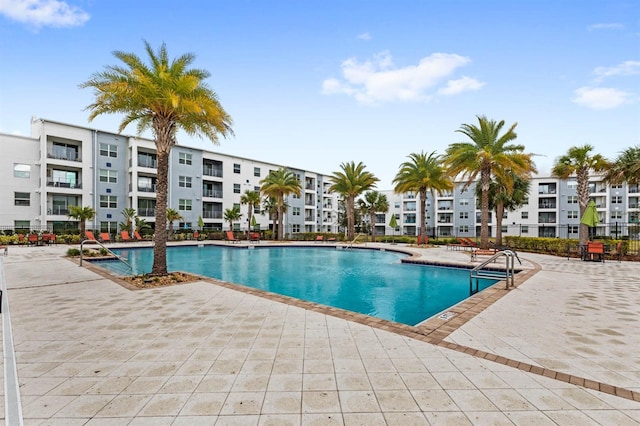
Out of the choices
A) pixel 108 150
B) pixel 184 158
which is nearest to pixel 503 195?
pixel 184 158

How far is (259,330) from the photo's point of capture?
532 centimetres

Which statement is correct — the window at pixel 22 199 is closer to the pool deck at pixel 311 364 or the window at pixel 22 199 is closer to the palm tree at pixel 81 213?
the palm tree at pixel 81 213

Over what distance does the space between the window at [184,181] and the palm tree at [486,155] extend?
3141cm

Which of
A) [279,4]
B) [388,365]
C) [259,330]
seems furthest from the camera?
[279,4]

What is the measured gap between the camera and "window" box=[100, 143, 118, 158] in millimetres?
32812

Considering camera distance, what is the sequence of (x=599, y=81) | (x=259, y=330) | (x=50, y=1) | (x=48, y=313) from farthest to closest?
(x=599, y=81) < (x=50, y=1) < (x=48, y=313) < (x=259, y=330)

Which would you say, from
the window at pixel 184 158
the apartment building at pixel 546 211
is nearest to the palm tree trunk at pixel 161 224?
the window at pixel 184 158

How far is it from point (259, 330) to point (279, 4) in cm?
1534

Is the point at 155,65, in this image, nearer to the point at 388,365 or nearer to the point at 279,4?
the point at 279,4

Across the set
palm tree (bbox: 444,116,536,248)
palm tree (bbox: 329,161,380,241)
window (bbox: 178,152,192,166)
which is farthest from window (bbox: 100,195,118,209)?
palm tree (bbox: 444,116,536,248)

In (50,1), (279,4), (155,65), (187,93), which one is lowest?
(187,93)

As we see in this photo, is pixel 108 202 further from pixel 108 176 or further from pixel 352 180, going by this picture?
pixel 352 180

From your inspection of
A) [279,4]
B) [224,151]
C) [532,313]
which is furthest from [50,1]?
[224,151]

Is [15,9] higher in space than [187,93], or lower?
higher
